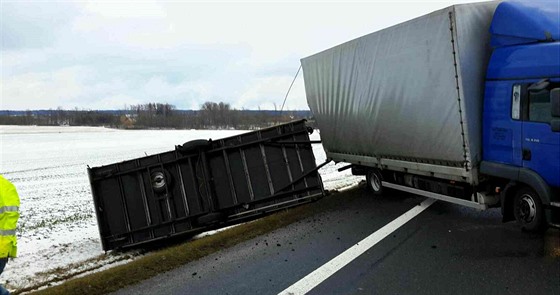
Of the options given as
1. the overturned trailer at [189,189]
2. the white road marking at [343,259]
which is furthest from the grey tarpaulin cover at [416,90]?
the overturned trailer at [189,189]

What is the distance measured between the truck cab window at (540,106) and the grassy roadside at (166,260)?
4.24m

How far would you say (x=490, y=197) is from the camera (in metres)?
6.48

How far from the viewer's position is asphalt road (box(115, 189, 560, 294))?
4.60m

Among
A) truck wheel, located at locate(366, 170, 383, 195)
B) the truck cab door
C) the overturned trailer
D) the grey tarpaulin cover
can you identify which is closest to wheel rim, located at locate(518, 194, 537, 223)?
the truck cab door

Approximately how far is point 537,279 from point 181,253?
4.62 meters

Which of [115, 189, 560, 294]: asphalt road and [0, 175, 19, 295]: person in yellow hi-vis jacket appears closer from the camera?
[0, 175, 19, 295]: person in yellow hi-vis jacket

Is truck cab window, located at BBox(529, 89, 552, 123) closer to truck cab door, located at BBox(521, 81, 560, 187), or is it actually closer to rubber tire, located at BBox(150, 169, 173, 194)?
truck cab door, located at BBox(521, 81, 560, 187)

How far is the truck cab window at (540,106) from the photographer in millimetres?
5578

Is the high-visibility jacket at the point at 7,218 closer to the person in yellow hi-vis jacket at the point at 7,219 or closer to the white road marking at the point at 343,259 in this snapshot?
the person in yellow hi-vis jacket at the point at 7,219

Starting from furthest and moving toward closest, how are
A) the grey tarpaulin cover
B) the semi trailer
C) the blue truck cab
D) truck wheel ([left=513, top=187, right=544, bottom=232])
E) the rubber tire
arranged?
1. the rubber tire
2. the grey tarpaulin cover
3. truck wheel ([left=513, top=187, right=544, bottom=232])
4. the semi trailer
5. the blue truck cab

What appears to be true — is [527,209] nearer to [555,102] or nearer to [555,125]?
[555,125]

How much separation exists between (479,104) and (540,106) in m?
0.88

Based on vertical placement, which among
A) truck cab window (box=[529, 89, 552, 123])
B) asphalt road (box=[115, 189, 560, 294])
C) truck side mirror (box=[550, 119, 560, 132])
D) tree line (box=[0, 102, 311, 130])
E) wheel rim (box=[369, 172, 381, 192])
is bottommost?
asphalt road (box=[115, 189, 560, 294])

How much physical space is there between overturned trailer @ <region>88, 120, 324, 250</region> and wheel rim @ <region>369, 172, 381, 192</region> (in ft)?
5.38
